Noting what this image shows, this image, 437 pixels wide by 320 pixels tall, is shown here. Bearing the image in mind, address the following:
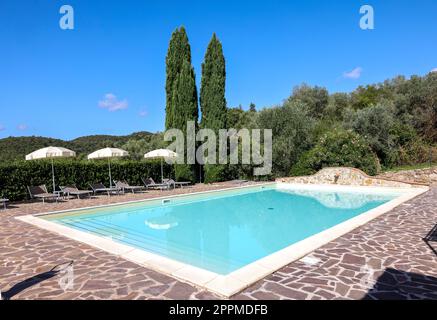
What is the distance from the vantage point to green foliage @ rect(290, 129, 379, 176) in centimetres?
1734

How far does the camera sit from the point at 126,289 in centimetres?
343

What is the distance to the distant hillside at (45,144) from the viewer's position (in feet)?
75.9

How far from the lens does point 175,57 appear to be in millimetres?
19453

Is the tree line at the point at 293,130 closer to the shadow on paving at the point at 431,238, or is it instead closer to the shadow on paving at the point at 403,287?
the shadow on paving at the point at 431,238

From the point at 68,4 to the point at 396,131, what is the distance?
66.5 feet

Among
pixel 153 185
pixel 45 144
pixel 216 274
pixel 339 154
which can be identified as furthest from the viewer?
pixel 45 144

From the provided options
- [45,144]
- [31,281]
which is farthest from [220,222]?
[45,144]

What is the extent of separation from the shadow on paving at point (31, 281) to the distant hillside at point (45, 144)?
1667cm

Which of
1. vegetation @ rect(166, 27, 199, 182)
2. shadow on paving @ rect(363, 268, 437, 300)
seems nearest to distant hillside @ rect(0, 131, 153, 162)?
vegetation @ rect(166, 27, 199, 182)

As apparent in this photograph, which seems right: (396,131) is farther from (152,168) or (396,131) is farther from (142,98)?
(142,98)

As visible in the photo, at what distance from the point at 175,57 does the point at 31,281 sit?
1790 centimetres

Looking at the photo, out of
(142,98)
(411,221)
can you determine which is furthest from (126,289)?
(142,98)

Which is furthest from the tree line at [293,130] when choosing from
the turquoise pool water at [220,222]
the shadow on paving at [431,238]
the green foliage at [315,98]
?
the shadow on paving at [431,238]

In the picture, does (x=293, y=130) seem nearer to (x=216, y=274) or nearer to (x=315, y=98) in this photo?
(x=315, y=98)
